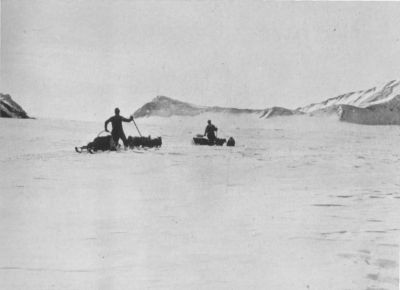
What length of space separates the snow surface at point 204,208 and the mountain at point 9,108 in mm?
61

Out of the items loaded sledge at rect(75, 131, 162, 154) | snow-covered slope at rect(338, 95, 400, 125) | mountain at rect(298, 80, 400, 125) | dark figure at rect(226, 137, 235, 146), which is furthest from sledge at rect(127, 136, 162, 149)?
snow-covered slope at rect(338, 95, 400, 125)

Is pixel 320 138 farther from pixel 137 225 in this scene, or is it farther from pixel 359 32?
pixel 137 225

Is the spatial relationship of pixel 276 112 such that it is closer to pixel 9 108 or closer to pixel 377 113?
pixel 377 113

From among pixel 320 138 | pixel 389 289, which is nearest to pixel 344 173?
pixel 320 138

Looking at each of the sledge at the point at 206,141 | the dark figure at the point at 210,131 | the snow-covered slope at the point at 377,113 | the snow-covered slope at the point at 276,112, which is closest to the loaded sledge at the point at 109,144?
the sledge at the point at 206,141

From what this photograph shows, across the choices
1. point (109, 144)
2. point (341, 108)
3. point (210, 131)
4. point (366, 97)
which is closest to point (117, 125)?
point (109, 144)

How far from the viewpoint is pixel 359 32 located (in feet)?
12.7

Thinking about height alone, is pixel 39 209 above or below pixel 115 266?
above

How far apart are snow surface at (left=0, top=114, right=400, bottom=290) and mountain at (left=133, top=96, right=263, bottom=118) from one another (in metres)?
0.07

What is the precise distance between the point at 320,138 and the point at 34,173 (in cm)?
→ 236

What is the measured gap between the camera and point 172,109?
3836mm

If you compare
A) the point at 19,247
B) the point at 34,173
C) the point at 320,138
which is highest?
the point at 320,138

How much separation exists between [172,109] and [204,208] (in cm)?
92

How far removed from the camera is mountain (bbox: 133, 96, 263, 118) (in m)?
3.76
